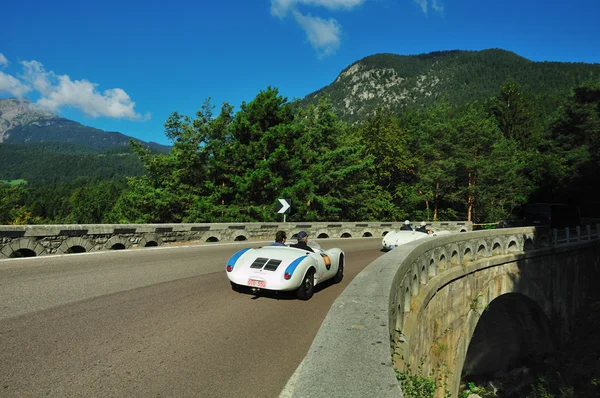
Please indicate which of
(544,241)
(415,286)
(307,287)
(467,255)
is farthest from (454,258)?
(544,241)

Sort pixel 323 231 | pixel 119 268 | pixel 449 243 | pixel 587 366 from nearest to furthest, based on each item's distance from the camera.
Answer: pixel 119 268 → pixel 449 243 → pixel 587 366 → pixel 323 231

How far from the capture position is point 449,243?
12422 mm

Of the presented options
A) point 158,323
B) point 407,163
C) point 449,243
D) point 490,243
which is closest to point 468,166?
point 407,163

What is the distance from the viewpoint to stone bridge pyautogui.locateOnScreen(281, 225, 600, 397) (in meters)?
2.59

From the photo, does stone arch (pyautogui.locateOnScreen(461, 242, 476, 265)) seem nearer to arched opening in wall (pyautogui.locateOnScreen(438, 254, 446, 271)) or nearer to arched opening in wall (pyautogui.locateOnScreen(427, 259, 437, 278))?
arched opening in wall (pyautogui.locateOnScreen(438, 254, 446, 271))

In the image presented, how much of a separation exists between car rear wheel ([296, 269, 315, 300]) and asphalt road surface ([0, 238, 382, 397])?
0.15 metres

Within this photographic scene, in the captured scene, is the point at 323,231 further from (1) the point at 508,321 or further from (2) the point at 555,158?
(2) the point at 555,158

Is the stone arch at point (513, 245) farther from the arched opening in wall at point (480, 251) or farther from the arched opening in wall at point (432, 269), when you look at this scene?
the arched opening in wall at point (432, 269)

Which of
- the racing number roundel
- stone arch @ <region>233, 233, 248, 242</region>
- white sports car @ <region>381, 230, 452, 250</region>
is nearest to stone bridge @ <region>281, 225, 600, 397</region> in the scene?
the racing number roundel

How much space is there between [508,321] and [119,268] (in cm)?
2076

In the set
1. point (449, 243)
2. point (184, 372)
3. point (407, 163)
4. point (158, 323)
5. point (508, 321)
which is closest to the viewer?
point (184, 372)

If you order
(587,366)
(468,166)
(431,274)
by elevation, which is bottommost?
(587,366)

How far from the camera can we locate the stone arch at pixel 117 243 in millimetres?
11945

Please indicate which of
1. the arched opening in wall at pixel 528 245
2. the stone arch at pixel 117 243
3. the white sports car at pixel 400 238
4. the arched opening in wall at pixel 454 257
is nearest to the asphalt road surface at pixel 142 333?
the stone arch at pixel 117 243
